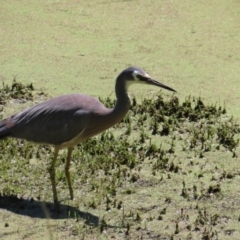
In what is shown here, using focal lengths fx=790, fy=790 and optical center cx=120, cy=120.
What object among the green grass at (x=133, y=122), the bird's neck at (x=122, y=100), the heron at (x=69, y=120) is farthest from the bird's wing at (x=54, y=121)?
the green grass at (x=133, y=122)

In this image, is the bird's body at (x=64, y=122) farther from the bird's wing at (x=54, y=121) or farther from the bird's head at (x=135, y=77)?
the bird's head at (x=135, y=77)

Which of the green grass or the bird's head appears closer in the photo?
the green grass

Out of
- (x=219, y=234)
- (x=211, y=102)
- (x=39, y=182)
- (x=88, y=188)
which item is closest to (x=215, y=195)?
(x=219, y=234)

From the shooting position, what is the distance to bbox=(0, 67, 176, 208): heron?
14.7 feet

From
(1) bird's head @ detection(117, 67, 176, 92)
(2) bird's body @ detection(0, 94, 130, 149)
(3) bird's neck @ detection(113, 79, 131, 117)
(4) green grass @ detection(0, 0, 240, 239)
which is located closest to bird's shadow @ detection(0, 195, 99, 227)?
(4) green grass @ detection(0, 0, 240, 239)

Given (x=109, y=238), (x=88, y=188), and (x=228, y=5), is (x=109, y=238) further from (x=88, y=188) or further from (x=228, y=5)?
(x=228, y=5)

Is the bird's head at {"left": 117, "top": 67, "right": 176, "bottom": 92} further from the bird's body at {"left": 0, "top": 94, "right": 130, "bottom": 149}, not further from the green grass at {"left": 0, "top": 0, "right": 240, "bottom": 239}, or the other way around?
the green grass at {"left": 0, "top": 0, "right": 240, "bottom": 239}

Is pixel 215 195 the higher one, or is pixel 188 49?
pixel 188 49

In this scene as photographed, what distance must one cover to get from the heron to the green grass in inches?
11.5

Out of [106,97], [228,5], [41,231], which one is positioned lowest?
[41,231]

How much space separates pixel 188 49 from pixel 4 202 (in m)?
2.79

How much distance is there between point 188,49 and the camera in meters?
6.76

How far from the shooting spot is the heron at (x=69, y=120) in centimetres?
449

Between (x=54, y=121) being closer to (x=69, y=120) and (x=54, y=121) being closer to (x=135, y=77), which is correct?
(x=69, y=120)
